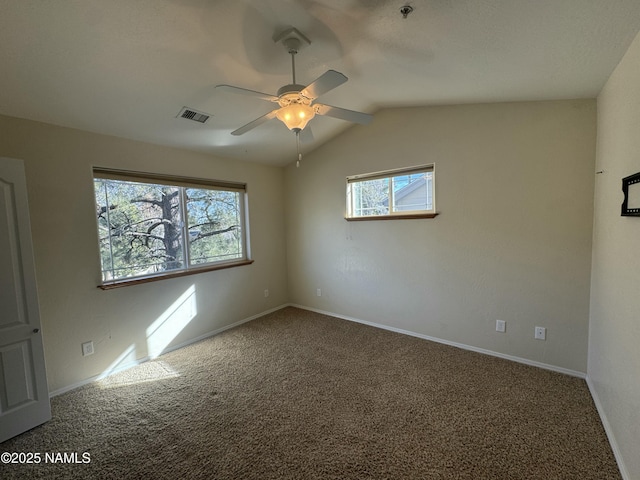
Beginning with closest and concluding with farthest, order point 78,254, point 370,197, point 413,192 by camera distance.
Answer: point 78,254
point 413,192
point 370,197

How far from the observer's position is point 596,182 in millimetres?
2205

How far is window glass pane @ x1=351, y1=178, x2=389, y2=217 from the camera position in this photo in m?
3.47

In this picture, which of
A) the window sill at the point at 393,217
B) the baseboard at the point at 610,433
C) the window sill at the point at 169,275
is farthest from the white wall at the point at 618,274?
the window sill at the point at 169,275

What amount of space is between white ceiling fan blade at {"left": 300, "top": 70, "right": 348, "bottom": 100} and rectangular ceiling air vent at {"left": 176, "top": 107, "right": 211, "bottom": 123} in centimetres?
139

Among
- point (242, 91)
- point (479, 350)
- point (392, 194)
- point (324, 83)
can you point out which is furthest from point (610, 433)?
point (242, 91)

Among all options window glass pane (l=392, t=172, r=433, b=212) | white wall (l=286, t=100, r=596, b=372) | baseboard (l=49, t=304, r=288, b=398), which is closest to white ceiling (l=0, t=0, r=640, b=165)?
white wall (l=286, t=100, r=596, b=372)

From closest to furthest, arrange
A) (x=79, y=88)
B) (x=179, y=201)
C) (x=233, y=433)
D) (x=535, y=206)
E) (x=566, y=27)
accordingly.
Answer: (x=566, y=27), (x=233, y=433), (x=79, y=88), (x=535, y=206), (x=179, y=201)

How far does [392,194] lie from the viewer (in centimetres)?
341

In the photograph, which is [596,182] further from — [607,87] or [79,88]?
[79,88]

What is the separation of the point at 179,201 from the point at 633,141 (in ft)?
12.6

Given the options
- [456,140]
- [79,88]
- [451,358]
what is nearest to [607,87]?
[456,140]

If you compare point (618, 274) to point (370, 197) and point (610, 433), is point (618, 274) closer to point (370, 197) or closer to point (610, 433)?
point (610, 433)

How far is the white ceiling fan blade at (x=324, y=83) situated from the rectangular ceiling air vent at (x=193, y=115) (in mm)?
1392

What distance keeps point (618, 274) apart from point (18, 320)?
4001mm
